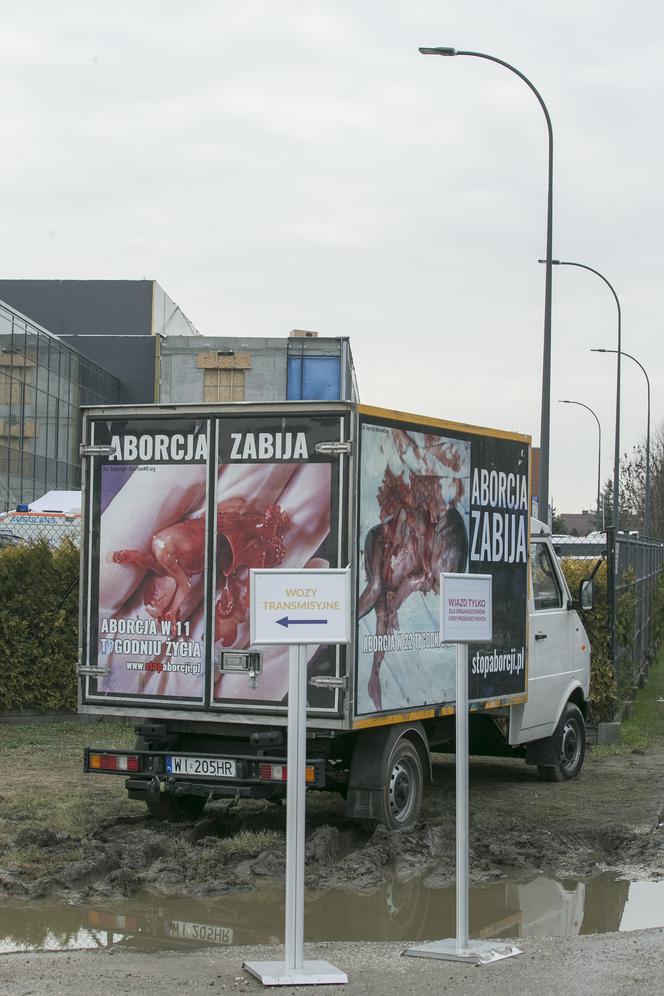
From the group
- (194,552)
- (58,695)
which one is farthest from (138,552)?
(58,695)

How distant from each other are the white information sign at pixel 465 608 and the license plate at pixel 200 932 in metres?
1.92

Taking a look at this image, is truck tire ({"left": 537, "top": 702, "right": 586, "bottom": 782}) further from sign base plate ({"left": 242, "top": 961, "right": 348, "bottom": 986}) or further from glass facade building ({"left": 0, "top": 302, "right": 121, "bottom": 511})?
glass facade building ({"left": 0, "top": 302, "right": 121, "bottom": 511})

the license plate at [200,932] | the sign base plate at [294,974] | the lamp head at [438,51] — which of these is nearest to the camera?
the sign base plate at [294,974]

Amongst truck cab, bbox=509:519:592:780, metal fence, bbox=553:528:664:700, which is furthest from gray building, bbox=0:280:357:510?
truck cab, bbox=509:519:592:780

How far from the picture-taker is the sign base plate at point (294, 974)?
575 centimetres

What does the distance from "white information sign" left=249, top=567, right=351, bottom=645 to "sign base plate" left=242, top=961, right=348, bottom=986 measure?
1417 mm

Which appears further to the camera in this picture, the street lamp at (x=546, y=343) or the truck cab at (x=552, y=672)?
the street lamp at (x=546, y=343)

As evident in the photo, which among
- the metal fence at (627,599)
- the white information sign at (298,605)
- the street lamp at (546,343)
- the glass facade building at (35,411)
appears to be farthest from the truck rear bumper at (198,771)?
the glass facade building at (35,411)

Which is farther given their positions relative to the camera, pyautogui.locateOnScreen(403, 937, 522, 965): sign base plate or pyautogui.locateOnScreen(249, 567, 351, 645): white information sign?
pyautogui.locateOnScreen(403, 937, 522, 965): sign base plate

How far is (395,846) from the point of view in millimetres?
8664

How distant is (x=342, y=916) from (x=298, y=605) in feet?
7.21

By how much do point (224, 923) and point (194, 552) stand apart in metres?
2.60

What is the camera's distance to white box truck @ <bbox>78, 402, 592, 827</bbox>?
8602 mm

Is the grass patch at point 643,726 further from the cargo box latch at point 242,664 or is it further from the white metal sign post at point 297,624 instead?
the white metal sign post at point 297,624
